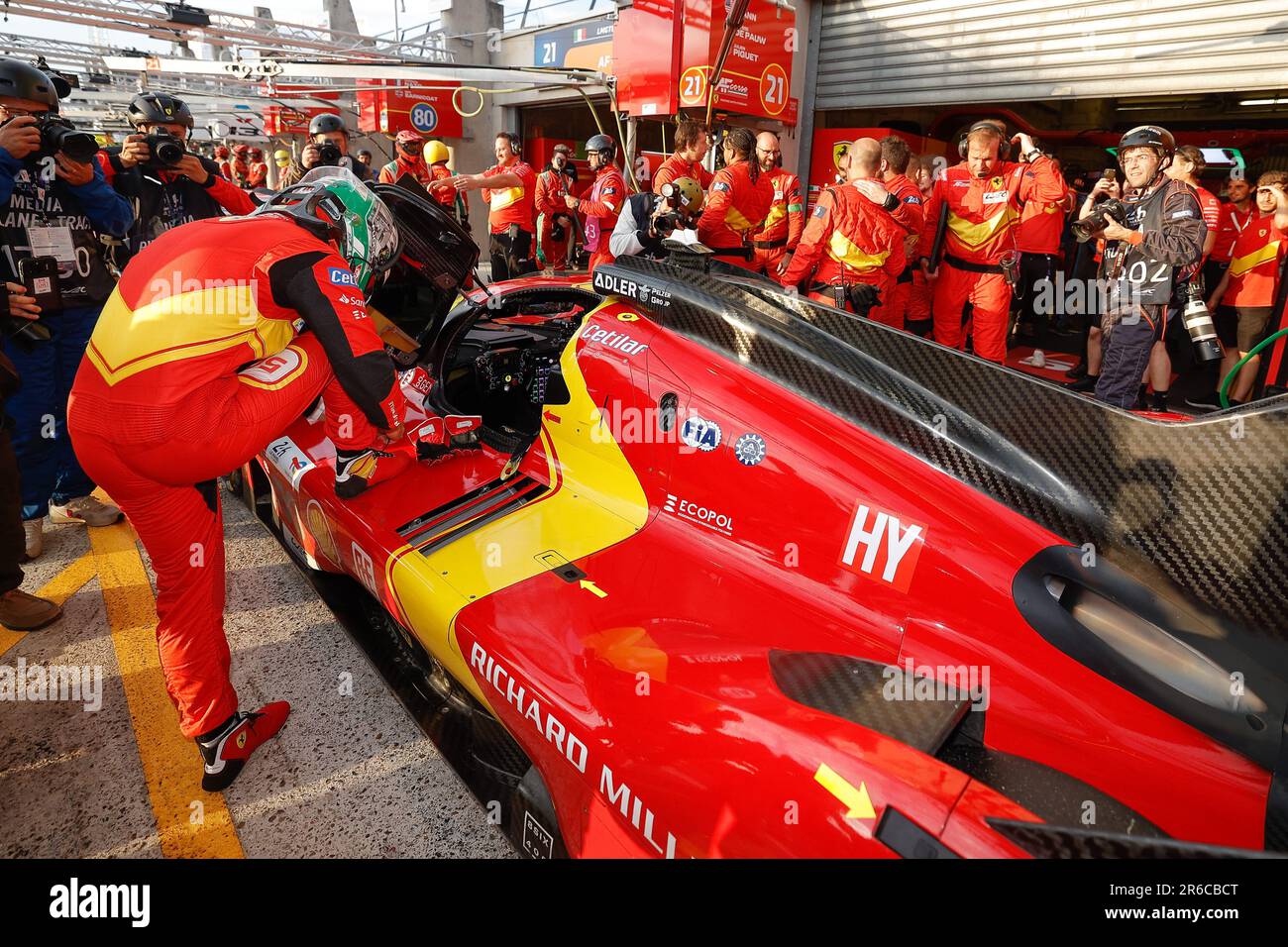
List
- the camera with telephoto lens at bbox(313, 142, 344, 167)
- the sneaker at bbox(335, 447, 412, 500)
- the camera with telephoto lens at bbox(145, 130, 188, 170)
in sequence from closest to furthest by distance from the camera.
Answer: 1. the sneaker at bbox(335, 447, 412, 500)
2. the camera with telephoto lens at bbox(145, 130, 188, 170)
3. the camera with telephoto lens at bbox(313, 142, 344, 167)

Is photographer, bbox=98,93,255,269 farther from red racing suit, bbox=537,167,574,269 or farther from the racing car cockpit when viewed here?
red racing suit, bbox=537,167,574,269

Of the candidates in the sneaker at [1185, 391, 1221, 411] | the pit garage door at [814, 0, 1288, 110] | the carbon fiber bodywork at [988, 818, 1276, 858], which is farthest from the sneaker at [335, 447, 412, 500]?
the pit garage door at [814, 0, 1288, 110]

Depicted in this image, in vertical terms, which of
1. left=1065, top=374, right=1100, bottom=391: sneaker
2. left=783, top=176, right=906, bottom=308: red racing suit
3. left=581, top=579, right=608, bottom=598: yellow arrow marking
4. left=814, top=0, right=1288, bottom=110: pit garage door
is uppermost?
left=814, top=0, right=1288, bottom=110: pit garage door

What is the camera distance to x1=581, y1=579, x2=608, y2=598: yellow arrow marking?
1923mm

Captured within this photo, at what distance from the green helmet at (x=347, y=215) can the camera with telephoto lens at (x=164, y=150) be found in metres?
2.10

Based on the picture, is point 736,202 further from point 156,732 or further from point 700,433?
point 156,732

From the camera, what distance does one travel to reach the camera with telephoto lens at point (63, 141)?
3.18 metres

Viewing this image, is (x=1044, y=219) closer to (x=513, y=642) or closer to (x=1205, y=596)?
(x=1205, y=596)

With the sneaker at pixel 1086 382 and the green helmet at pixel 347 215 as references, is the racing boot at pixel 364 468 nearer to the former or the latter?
the green helmet at pixel 347 215

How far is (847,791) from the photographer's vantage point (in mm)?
1210

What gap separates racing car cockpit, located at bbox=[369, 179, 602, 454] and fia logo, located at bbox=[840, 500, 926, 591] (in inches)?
63.6

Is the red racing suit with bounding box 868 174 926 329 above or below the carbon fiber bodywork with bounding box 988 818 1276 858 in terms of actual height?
above

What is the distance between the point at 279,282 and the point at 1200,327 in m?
4.91

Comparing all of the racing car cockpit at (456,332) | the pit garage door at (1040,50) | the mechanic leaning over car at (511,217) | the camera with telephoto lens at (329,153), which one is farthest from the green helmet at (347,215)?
the pit garage door at (1040,50)
